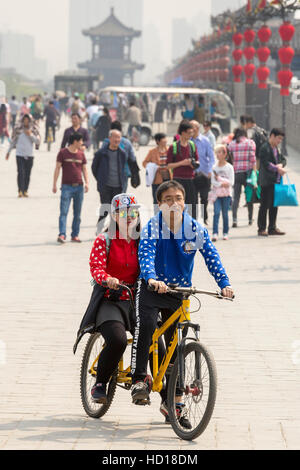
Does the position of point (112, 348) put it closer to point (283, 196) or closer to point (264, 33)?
point (283, 196)

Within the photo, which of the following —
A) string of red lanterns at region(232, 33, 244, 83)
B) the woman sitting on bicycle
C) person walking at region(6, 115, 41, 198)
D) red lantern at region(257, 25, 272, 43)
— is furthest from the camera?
string of red lanterns at region(232, 33, 244, 83)

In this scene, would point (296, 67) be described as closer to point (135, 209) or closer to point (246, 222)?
point (246, 222)

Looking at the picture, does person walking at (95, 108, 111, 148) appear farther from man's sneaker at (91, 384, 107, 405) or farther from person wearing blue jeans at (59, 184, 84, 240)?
man's sneaker at (91, 384, 107, 405)

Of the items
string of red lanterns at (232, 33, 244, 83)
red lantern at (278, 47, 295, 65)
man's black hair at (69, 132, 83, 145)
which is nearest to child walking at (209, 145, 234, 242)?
man's black hair at (69, 132, 83, 145)

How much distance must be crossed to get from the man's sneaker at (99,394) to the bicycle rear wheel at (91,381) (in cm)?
8

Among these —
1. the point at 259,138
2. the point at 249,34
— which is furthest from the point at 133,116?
the point at 259,138

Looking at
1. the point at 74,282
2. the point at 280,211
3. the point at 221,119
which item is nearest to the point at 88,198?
the point at 280,211

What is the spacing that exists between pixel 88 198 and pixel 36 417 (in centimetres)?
1296

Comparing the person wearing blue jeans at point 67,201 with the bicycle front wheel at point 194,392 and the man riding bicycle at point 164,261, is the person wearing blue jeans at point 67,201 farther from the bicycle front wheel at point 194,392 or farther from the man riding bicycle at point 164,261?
the bicycle front wheel at point 194,392

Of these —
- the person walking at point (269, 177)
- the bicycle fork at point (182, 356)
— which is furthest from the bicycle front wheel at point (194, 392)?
the person walking at point (269, 177)

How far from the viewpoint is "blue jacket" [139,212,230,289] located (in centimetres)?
580

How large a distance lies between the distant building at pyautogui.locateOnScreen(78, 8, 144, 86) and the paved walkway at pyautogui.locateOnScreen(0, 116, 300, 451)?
123932 mm

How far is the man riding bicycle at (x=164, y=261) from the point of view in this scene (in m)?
5.82

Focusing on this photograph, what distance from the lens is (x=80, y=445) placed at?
5531 millimetres
